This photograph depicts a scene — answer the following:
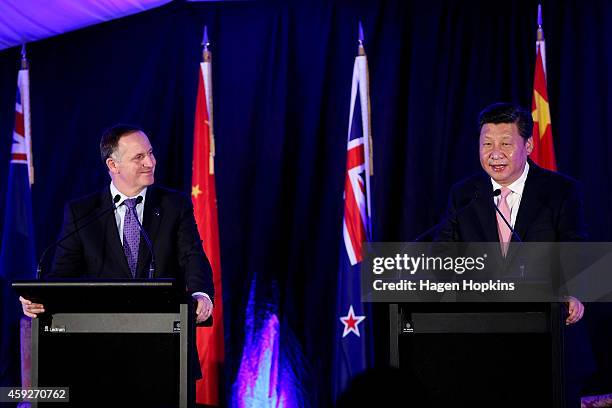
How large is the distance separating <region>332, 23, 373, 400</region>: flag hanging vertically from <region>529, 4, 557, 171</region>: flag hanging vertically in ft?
3.49

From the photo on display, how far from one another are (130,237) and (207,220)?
4.95 feet

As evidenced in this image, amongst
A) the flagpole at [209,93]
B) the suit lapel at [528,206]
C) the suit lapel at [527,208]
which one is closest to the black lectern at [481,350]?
the suit lapel at [527,208]

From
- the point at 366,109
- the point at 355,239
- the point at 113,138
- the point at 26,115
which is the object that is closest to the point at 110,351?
the point at 113,138

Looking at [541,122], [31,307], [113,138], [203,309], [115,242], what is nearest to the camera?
[31,307]

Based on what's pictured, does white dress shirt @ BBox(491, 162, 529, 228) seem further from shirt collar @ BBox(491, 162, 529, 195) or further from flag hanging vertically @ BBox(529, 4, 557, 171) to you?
flag hanging vertically @ BBox(529, 4, 557, 171)

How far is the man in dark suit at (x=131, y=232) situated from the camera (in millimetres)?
3818

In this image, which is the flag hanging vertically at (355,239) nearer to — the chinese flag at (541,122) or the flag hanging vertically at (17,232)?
the chinese flag at (541,122)

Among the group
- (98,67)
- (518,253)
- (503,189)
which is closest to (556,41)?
(503,189)

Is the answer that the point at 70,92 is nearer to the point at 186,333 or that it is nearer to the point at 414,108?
the point at 414,108

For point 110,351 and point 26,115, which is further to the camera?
point 26,115

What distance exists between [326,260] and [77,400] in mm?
2342

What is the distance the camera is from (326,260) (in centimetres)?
542

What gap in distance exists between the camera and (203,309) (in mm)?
3512

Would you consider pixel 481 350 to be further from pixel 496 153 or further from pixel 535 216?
pixel 496 153
